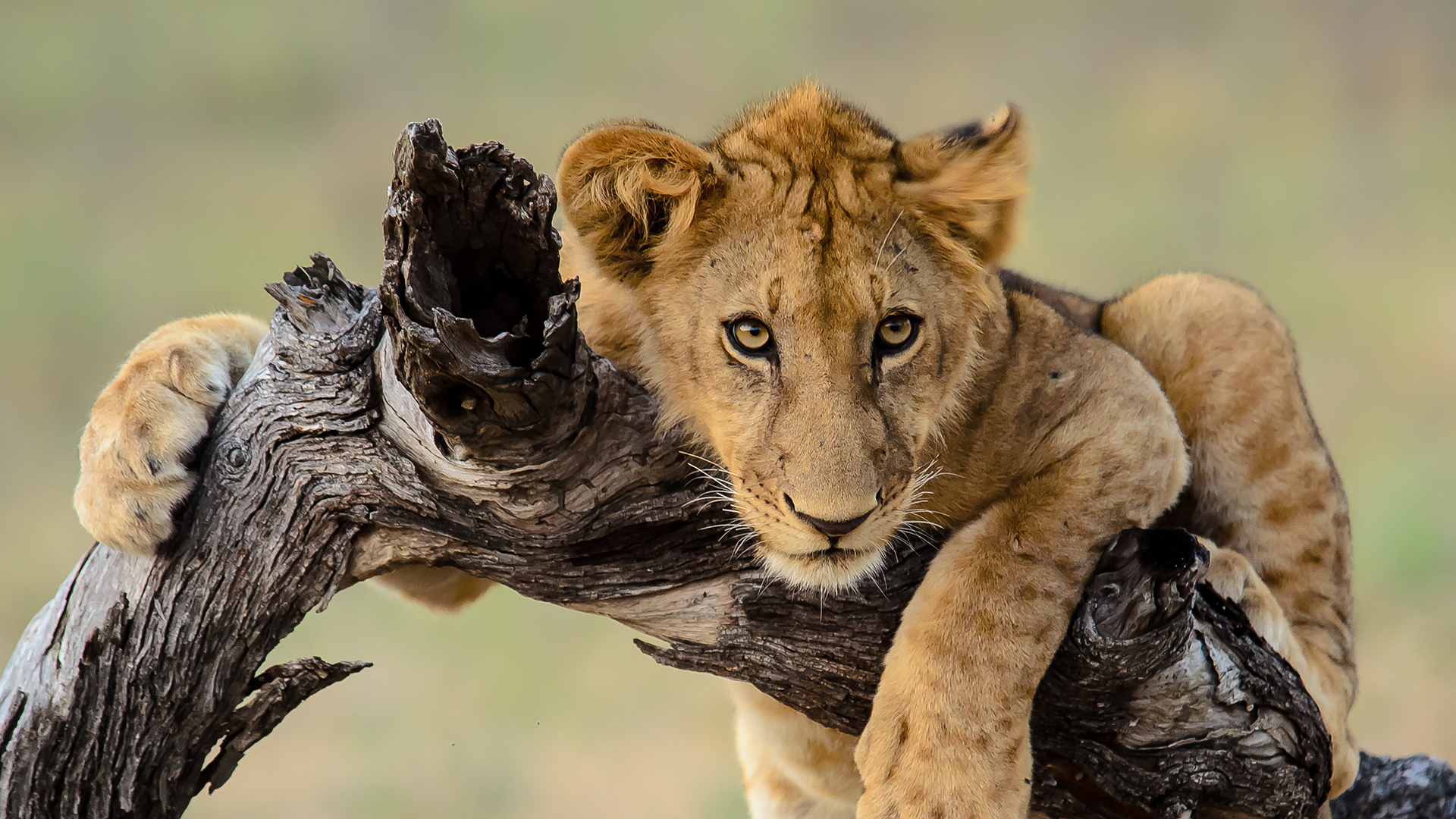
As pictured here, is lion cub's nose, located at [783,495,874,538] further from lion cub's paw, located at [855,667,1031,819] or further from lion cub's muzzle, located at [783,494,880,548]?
lion cub's paw, located at [855,667,1031,819]

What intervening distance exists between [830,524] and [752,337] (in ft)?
1.28

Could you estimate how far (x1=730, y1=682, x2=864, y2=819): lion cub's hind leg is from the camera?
2.79 metres

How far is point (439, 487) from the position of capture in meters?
2.15

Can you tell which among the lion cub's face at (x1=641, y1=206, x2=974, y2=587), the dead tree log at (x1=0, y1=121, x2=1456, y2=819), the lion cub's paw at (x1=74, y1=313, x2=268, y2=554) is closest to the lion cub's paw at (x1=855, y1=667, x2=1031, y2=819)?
the dead tree log at (x1=0, y1=121, x2=1456, y2=819)

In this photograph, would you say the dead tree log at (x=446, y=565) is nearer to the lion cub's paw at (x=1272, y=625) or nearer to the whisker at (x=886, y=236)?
the lion cub's paw at (x=1272, y=625)

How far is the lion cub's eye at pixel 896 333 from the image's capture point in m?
2.24

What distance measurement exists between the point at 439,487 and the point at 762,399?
58cm

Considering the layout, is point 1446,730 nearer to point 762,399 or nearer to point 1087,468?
point 1087,468

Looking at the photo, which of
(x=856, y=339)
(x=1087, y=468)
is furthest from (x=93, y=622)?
(x=1087, y=468)

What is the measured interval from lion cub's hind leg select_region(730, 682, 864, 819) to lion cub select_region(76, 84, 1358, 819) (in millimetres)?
12

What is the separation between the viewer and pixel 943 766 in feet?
7.10

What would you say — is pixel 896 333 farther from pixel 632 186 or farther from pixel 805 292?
pixel 632 186

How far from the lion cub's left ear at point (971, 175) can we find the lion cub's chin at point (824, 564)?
2.34 ft

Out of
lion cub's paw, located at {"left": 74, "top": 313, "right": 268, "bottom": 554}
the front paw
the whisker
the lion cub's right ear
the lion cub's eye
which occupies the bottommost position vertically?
the front paw
